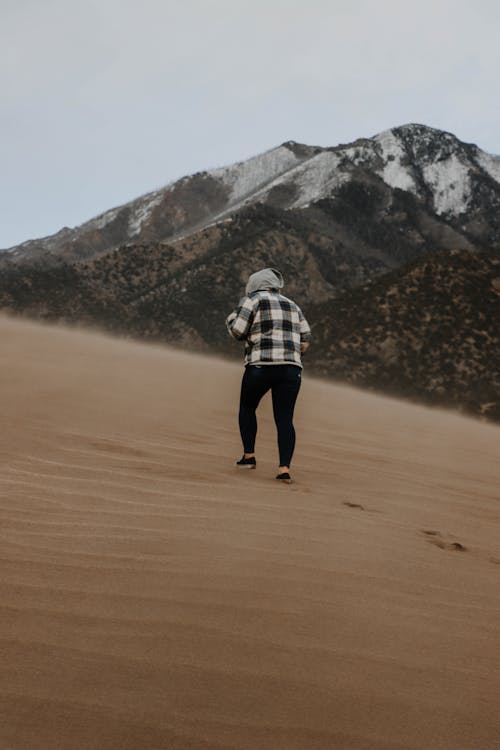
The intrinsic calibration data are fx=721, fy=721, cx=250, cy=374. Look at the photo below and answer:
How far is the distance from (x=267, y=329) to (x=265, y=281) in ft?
1.24

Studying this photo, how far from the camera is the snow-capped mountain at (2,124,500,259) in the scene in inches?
3147

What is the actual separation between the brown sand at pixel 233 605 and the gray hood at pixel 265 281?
125cm

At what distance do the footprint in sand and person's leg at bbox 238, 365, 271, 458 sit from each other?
156 centimetres

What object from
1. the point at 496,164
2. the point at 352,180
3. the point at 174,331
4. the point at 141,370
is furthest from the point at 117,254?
the point at 496,164

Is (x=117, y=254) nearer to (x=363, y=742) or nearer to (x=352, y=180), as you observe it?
(x=352, y=180)

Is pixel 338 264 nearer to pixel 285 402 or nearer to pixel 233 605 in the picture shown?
pixel 285 402

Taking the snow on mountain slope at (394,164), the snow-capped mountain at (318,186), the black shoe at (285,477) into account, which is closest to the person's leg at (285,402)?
the black shoe at (285,477)

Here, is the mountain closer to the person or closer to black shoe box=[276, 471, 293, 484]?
the person

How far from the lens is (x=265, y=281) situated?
4977 millimetres

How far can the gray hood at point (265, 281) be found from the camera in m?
4.97

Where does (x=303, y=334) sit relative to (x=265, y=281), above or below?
below

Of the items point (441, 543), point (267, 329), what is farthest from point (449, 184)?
point (441, 543)

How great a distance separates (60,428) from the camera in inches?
211

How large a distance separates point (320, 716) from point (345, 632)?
1.56 feet
